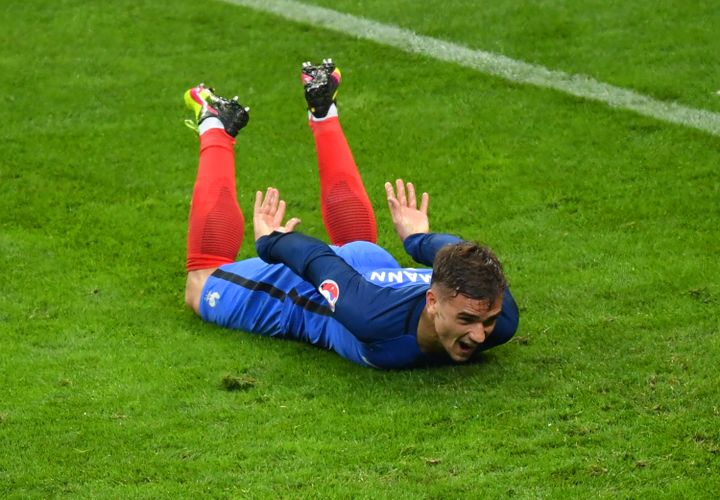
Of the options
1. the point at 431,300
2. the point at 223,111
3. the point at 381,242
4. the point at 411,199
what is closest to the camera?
the point at 431,300

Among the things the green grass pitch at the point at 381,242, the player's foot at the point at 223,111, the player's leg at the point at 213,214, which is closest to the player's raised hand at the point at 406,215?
the green grass pitch at the point at 381,242

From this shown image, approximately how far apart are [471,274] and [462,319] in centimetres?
21

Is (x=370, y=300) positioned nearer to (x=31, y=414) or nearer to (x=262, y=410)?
(x=262, y=410)

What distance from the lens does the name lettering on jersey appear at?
6090 mm

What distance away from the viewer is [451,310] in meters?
5.43

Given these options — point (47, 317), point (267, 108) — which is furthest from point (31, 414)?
point (267, 108)

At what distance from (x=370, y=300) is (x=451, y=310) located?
1.50ft

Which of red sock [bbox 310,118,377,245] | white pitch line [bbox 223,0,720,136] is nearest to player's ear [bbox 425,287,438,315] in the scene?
red sock [bbox 310,118,377,245]

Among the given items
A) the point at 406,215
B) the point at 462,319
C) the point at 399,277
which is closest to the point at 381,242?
the point at 406,215

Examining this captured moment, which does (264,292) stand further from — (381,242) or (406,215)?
(381,242)

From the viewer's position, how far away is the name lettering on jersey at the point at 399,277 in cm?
609

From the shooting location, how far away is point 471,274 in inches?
211

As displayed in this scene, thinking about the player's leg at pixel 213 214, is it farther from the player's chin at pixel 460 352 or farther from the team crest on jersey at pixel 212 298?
the player's chin at pixel 460 352

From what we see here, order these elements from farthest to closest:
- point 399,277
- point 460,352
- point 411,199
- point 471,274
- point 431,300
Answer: point 411,199, point 399,277, point 460,352, point 431,300, point 471,274
